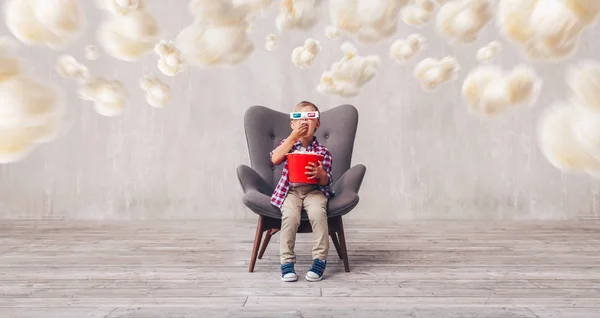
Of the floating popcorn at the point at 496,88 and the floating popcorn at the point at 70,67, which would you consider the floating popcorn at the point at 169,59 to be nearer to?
the floating popcorn at the point at 70,67

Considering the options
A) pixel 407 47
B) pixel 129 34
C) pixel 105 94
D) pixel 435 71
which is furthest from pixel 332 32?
pixel 105 94

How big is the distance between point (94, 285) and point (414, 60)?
284 cm

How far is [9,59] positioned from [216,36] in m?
1.60

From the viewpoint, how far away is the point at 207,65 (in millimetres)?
3793

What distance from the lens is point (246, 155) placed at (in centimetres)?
379

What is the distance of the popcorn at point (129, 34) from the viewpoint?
12.2 ft

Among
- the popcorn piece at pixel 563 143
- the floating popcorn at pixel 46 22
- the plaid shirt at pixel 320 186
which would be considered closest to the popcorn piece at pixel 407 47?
the popcorn piece at pixel 563 143

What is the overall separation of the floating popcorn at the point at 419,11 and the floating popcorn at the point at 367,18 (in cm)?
5

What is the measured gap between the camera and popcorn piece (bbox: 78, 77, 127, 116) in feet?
12.5

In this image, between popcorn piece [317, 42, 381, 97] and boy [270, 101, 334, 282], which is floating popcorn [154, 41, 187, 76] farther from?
boy [270, 101, 334, 282]

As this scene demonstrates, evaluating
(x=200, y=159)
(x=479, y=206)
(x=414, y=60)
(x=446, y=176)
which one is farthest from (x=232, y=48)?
(x=479, y=206)

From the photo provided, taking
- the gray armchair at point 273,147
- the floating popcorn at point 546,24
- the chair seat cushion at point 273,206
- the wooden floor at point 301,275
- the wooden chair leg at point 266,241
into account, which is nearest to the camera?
the wooden floor at point 301,275

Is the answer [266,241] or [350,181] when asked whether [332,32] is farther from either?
[266,241]

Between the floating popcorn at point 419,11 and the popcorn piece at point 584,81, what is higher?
the floating popcorn at point 419,11
